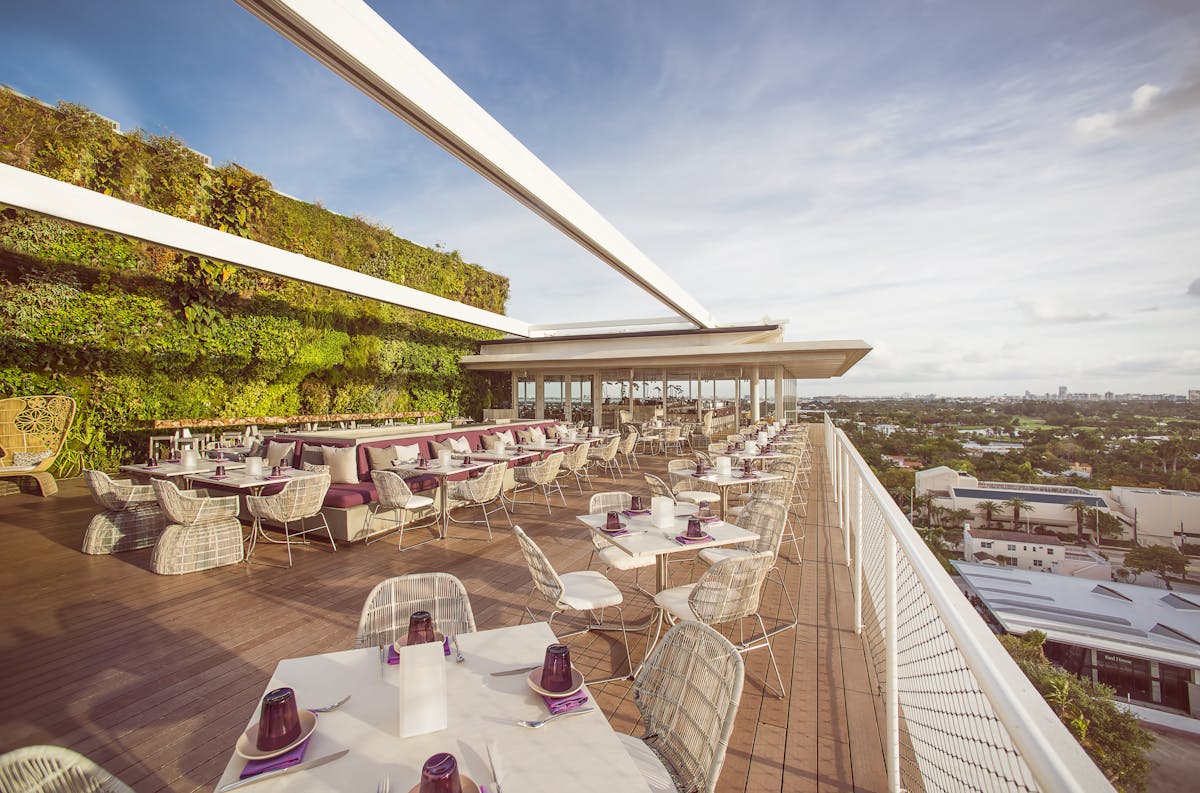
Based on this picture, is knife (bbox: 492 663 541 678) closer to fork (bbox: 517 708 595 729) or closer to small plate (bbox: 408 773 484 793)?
fork (bbox: 517 708 595 729)

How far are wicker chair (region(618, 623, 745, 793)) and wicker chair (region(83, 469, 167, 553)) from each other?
6.22 m

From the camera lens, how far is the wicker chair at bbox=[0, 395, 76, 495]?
25.2 feet

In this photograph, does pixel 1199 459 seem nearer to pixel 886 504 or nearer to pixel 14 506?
pixel 886 504

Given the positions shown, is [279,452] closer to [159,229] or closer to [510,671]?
[159,229]

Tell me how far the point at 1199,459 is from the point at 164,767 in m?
20.1

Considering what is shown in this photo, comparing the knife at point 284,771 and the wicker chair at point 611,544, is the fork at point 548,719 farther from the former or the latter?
the wicker chair at point 611,544

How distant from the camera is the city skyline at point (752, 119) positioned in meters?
7.04

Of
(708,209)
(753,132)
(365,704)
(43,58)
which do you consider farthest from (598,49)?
(43,58)

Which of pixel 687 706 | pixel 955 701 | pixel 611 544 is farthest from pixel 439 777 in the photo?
pixel 611 544

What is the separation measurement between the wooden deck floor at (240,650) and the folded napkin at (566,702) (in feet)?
3.96

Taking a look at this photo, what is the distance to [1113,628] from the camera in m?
8.00

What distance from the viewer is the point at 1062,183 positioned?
38.0 ft

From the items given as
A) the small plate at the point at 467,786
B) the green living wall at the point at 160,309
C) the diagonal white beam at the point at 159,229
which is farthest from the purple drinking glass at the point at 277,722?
the green living wall at the point at 160,309

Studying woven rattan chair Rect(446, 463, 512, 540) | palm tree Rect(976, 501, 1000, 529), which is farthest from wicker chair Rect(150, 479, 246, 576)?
palm tree Rect(976, 501, 1000, 529)
